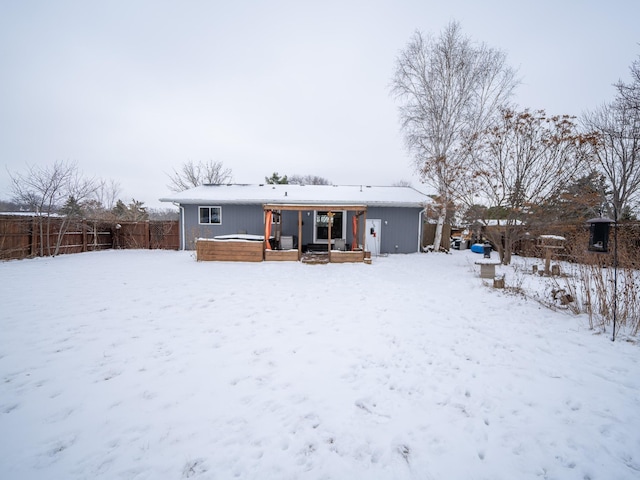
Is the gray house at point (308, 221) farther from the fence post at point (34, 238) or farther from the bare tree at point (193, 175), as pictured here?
the bare tree at point (193, 175)

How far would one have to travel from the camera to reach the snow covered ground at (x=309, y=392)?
176 centimetres

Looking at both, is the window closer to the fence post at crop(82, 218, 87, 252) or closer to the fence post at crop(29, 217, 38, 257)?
the fence post at crop(82, 218, 87, 252)

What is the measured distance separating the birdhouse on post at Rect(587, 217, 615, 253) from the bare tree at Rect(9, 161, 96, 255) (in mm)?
16606

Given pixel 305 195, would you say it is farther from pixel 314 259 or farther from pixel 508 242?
pixel 508 242

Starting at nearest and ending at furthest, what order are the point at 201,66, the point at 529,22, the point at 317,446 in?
the point at 317,446 < the point at 529,22 < the point at 201,66

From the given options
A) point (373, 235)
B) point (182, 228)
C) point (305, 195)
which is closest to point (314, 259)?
point (373, 235)

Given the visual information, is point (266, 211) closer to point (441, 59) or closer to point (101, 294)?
point (101, 294)

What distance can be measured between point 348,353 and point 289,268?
5916 millimetres

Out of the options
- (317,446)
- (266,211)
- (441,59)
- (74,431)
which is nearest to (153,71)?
(266,211)

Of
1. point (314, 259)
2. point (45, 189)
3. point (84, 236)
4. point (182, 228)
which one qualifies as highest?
point (45, 189)

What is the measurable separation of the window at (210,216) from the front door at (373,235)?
7.80 metres

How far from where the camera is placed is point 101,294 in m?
5.45

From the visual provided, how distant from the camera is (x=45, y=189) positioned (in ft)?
33.7

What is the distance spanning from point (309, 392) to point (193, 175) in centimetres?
2688
